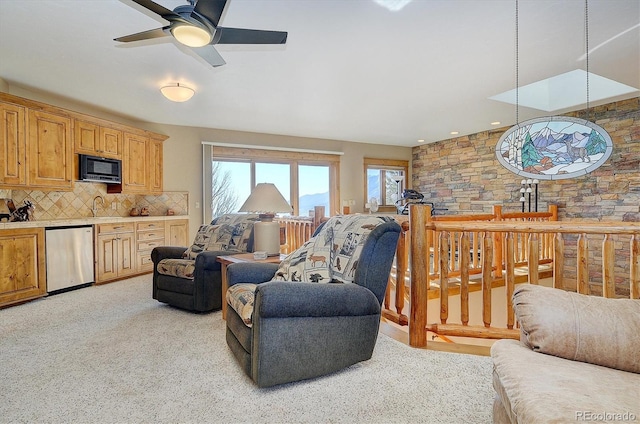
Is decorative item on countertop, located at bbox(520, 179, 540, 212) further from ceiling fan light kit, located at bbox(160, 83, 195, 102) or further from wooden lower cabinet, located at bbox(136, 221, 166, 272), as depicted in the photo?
wooden lower cabinet, located at bbox(136, 221, 166, 272)

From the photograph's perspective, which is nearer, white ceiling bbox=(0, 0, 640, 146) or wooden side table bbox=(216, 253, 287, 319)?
white ceiling bbox=(0, 0, 640, 146)

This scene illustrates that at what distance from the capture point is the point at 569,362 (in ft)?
3.78

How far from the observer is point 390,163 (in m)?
7.70

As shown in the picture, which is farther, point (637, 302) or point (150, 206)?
point (150, 206)

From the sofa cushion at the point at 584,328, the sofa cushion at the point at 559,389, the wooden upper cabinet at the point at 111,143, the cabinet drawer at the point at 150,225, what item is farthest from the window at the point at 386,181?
the sofa cushion at the point at 559,389

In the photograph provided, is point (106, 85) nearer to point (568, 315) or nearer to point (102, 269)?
point (102, 269)

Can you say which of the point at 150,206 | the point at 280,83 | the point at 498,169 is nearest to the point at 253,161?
the point at 150,206

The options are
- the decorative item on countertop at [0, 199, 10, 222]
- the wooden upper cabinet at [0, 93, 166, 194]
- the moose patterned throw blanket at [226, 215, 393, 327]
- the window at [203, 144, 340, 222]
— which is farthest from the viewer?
the window at [203, 144, 340, 222]

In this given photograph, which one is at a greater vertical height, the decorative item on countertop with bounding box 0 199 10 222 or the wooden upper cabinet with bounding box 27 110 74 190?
the wooden upper cabinet with bounding box 27 110 74 190

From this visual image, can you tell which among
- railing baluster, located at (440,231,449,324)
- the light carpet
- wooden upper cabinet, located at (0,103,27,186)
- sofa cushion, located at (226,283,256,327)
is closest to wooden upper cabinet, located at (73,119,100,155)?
wooden upper cabinet, located at (0,103,27,186)

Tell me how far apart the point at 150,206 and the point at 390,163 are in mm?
5048

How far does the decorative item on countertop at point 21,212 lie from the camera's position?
3.86 meters

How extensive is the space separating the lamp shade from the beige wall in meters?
3.08

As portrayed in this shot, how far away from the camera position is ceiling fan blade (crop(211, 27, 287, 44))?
2.16 meters
